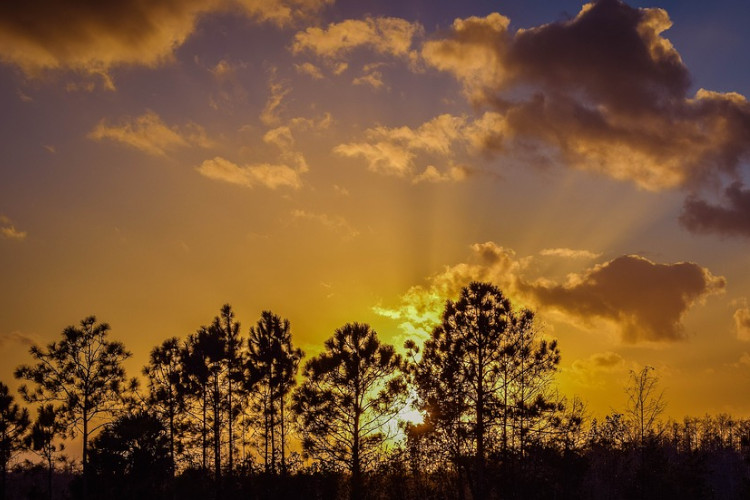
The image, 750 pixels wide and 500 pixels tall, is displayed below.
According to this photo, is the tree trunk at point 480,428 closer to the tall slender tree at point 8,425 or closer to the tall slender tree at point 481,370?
the tall slender tree at point 481,370

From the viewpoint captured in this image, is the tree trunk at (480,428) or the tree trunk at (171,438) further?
the tree trunk at (171,438)

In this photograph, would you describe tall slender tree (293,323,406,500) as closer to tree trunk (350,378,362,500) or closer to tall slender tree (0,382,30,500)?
tree trunk (350,378,362,500)

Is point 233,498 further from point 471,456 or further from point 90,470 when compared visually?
point 471,456

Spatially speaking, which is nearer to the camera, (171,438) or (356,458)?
(356,458)

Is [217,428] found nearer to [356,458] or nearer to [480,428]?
[356,458]

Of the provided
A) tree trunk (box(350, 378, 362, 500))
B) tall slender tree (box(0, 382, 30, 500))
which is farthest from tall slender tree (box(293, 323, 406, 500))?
tall slender tree (box(0, 382, 30, 500))

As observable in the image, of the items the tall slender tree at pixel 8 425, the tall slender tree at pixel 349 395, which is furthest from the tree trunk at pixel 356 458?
the tall slender tree at pixel 8 425

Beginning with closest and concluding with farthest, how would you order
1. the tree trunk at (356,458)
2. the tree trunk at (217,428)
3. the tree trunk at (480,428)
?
the tree trunk at (480,428)
the tree trunk at (356,458)
the tree trunk at (217,428)

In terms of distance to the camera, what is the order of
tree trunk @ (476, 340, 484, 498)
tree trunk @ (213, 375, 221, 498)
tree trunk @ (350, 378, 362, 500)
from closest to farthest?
tree trunk @ (476, 340, 484, 498) < tree trunk @ (350, 378, 362, 500) < tree trunk @ (213, 375, 221, 498)

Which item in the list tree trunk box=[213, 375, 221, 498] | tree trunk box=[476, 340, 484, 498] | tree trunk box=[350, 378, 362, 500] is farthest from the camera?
tree trunk box=[213, 375, 221, 498]

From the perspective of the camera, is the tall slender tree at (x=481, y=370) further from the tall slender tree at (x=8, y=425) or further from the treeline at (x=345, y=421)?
the tall slender tree at (x=8, y=425)

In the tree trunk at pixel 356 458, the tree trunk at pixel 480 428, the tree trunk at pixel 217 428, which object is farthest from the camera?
the tree trunk at pixel 217 428

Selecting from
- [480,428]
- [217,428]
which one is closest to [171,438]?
[217,428]

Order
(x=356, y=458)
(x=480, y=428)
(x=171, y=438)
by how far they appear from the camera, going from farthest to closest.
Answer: (x=171, y=438), (x=356, y=458), (x=480, y=428)
